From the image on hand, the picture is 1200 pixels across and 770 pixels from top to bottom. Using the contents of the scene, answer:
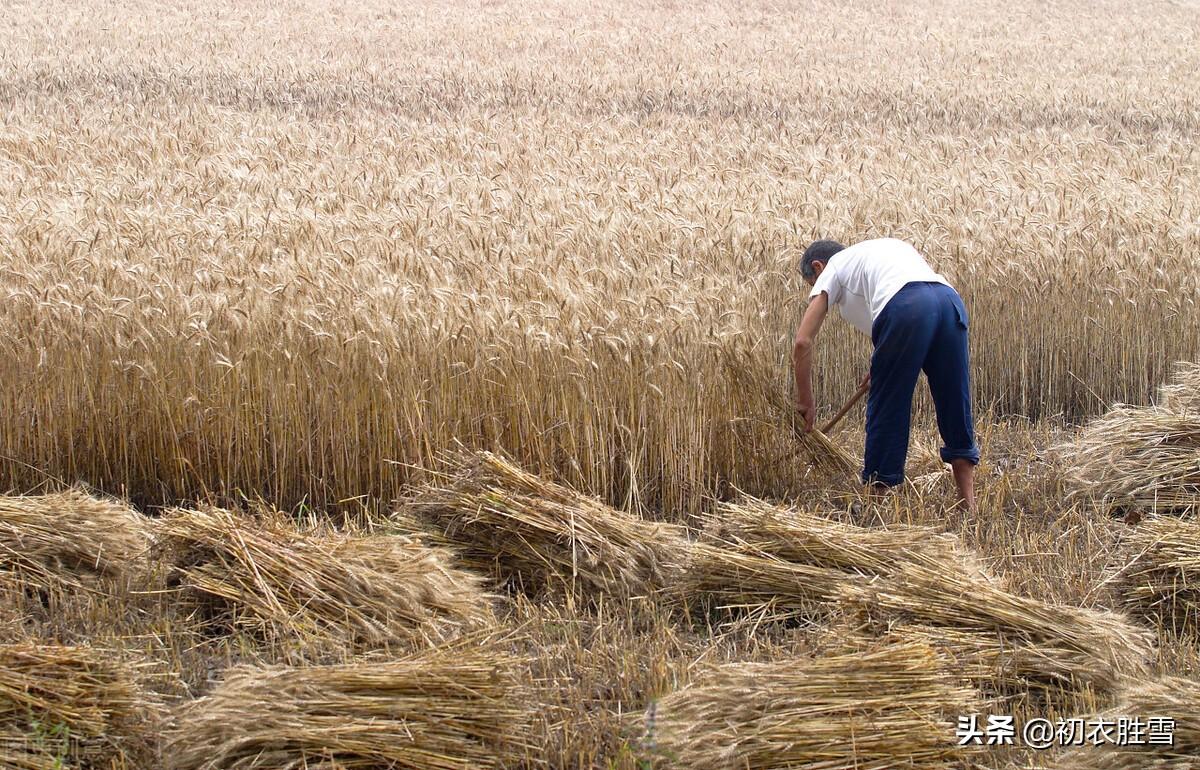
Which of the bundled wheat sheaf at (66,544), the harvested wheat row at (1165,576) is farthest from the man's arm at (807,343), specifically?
the bundled wheat sheaf at (66,544)

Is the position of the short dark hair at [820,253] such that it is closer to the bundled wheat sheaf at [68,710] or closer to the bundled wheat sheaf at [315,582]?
the bundled wheat sheaf at [315,582]

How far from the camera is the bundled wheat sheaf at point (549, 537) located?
367 centimetres

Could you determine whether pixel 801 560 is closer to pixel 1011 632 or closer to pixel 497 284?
pixel 1011 632

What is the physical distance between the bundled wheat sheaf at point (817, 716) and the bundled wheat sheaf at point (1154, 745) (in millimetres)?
275

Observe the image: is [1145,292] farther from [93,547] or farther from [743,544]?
[93,547]

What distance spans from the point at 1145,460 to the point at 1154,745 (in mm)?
2266

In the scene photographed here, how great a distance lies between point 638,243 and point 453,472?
2081mm

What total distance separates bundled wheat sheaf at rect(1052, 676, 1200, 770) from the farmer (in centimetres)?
171

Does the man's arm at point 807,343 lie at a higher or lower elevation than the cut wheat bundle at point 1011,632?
higher

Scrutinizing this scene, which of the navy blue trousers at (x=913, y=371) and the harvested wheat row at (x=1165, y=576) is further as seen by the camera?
the navy blue trousers at (x=913, y=371)

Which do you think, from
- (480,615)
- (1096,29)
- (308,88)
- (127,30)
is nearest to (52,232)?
(480,615)

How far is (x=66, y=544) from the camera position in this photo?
3.58 m

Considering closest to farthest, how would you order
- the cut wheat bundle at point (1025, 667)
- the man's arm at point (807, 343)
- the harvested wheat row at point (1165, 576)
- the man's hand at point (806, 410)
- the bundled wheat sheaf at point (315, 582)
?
the cut wheat bundle at point (1025, 667)
the bundled wheat sheaf at point (315, 582)
the harvested wheat row at point (1165, 576)
the man's arm at point (807, 343)
the man's hand at point (806, 410)

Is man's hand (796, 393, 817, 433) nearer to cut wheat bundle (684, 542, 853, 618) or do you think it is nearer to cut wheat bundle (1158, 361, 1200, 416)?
cut wheat bundle (684, 542, 853, 618)
